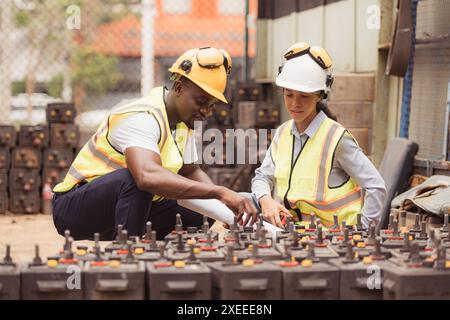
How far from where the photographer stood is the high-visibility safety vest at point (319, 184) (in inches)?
253

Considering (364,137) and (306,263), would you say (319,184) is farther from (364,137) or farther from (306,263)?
(364,137)

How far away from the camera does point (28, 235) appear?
11.2 m

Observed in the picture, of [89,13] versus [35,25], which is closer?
[35,25]

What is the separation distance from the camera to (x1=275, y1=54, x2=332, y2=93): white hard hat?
21.1 ft

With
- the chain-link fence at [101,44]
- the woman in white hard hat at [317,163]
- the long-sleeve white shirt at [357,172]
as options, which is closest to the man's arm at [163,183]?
the woman in white hard hat at [317,163]

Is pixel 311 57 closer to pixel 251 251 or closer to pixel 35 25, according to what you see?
pixel 251 251

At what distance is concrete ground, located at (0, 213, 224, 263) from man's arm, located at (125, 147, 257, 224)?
11.5 ft

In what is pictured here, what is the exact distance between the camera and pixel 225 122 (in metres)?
13.2

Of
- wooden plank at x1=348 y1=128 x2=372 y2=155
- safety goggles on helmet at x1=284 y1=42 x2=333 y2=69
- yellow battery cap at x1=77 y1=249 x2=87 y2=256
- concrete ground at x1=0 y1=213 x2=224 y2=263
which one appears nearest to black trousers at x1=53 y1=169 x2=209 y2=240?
safety goggles on helmet at x1=284 y1=42 x2=333 y2=69

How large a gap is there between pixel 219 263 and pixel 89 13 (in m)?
21.9

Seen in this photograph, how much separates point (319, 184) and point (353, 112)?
13.0 ft

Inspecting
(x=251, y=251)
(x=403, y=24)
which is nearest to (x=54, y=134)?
(x=403, y=24)

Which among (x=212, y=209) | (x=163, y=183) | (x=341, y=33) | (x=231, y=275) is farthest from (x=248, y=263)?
(x=341, y=33)

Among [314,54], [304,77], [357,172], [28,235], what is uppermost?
[314,54]
